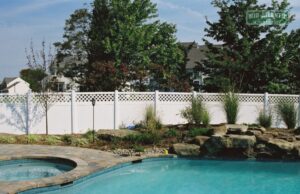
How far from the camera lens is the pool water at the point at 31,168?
9719mm

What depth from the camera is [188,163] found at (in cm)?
1170

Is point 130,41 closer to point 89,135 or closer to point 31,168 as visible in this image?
point 89,135

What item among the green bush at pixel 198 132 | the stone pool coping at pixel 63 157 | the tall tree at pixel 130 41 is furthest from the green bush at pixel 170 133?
the tall tree at pixel 130 41

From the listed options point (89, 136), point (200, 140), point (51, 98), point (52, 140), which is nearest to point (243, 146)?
point (200, 140)

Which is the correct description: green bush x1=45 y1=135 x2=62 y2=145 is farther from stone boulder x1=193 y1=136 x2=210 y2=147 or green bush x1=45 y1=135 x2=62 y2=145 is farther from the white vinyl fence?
stone boulder x1=193 y1=136 x2=210 y2=147

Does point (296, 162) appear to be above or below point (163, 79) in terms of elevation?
below

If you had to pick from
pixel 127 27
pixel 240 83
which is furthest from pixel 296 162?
pixel 127 27

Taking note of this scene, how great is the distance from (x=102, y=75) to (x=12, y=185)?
11.8m

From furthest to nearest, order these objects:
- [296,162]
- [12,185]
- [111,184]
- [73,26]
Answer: [73,26]
[296,162]
[111,184]
[12,185]

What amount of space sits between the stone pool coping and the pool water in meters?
0.13

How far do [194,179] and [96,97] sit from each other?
6.07 meters

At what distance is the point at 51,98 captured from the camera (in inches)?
568

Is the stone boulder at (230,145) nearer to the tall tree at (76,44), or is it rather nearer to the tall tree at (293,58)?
the tall tree at (293,58)

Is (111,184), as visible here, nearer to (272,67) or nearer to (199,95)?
(199,95)
